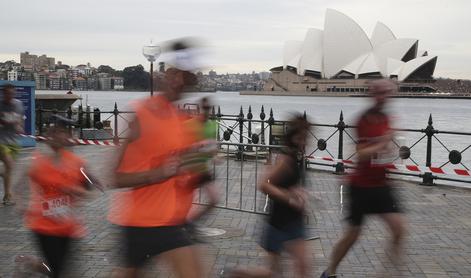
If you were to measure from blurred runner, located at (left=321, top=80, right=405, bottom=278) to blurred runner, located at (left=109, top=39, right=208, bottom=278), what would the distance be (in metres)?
2.16

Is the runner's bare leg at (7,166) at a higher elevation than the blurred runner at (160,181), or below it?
below

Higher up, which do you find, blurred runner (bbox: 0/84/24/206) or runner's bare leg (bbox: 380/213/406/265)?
blurred runner (bbox: 0/84/24/206)

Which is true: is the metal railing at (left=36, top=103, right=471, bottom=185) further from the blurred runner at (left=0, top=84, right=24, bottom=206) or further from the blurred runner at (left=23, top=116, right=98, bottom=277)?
the blurred runner at (left=0, top=84, right=24, bottom=206)

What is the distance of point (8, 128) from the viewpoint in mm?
7887

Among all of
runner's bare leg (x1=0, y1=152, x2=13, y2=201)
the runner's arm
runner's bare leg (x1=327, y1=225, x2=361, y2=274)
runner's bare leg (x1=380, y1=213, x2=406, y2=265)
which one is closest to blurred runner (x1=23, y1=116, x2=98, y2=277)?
the runner's arm

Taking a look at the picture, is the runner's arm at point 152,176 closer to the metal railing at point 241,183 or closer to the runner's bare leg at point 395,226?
the runner's bare leg at point 395,226

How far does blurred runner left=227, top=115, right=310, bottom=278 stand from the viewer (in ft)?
13.6

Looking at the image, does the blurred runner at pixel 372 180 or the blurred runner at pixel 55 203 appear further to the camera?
the blurred runner at pixel 372 180

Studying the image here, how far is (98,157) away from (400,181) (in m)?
7.38

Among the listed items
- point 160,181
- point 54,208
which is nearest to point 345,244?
point 54,208

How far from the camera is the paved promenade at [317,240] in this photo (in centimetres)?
557

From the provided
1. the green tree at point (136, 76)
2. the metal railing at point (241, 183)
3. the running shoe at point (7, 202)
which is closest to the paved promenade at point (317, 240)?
the metal railing at point (241, 183)

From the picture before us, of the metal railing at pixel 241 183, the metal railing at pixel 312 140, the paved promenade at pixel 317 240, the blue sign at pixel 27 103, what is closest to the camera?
the paved promenade at pixel 317 240

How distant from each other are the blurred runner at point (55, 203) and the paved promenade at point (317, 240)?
242 mm
